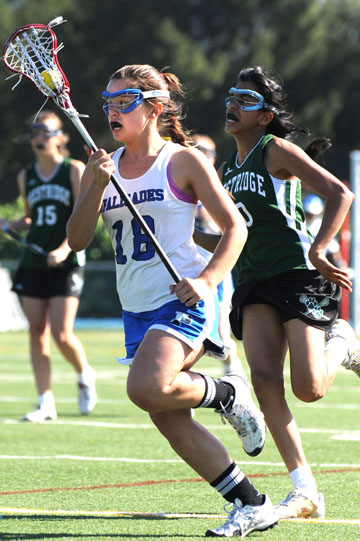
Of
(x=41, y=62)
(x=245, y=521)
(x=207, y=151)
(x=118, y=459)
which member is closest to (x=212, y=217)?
(x=41, y=62)

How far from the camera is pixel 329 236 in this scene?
568cm

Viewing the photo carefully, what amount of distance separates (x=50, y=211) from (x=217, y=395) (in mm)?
5312

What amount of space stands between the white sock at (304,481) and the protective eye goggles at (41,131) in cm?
527

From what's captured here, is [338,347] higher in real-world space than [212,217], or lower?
lower

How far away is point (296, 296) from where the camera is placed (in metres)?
5.76

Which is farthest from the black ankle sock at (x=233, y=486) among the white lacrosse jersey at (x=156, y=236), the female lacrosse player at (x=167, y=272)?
the white lacrosse jersey at (x=156, y=236)

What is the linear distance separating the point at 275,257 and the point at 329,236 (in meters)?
0.33

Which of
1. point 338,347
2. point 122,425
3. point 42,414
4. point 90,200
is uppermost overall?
point 90,200

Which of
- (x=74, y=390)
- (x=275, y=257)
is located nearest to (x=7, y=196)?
(x=74, y=390)

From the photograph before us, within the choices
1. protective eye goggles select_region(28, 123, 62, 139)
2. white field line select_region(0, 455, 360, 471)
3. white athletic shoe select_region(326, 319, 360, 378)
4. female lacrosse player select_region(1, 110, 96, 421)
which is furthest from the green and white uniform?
protective eye goggles select_region(28, 123, 62, 139)

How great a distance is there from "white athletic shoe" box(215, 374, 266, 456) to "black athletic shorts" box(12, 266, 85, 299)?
473cm

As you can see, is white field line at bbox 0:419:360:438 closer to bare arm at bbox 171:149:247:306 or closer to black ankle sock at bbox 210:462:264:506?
black ankle sock at bbox 210:462:264:506

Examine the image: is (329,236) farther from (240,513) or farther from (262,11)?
(262,11)

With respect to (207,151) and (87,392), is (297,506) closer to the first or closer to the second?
(87,392)
